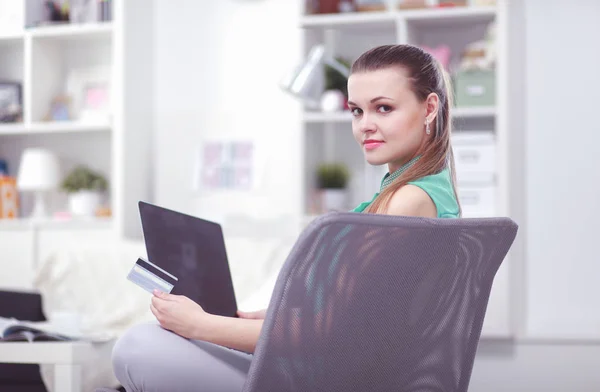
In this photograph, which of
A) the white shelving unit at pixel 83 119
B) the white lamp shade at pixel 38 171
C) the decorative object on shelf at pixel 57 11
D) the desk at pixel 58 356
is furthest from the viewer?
the decorative object on shelf at pixel 57 11

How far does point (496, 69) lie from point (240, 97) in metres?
1.33

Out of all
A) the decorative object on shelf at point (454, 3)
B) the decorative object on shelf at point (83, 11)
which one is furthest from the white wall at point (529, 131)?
the decorative object on shelf at point (83, 11)

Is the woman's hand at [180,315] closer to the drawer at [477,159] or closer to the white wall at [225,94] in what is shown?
the drawer at [477,159]

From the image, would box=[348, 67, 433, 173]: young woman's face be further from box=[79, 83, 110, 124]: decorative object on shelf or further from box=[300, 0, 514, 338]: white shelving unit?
box=[79, 83, 110, 124]: decorative object on shelf

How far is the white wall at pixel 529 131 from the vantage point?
3578mm

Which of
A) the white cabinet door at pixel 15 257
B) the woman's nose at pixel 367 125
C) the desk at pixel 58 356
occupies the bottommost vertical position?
the desk at pixel 58 356

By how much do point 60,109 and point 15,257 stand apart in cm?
81

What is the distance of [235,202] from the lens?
164 inches

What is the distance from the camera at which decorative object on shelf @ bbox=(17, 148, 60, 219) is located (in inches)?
164

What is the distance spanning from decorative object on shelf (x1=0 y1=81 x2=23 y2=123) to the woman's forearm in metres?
3.42

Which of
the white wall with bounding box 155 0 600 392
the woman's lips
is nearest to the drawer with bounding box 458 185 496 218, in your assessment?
the white wall with bounding box 155 0 600 392

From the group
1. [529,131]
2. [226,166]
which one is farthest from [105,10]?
[529,131]

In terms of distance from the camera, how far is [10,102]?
4391 millimetres

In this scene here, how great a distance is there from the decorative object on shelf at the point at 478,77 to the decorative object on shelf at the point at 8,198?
7.87ft
